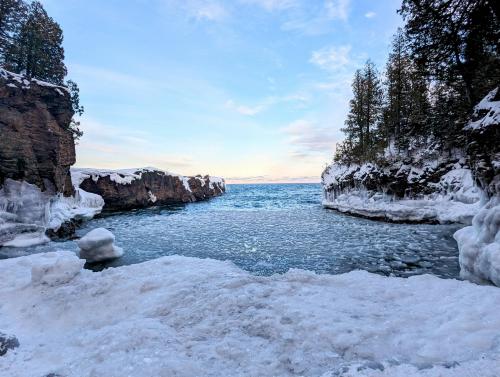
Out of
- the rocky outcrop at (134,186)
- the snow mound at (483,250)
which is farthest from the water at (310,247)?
the rocky outcrop at (134,186)

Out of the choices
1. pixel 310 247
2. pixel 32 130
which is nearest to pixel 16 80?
pixel 32 130

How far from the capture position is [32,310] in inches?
224

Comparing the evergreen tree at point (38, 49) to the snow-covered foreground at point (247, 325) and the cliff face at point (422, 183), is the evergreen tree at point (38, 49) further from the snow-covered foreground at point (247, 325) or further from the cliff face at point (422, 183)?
the cliff face at point (422, 183)

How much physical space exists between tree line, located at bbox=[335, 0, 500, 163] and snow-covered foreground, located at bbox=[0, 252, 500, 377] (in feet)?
33.2

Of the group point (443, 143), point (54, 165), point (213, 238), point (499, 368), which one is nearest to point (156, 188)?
point (54, 165)

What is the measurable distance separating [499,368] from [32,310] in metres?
7.77

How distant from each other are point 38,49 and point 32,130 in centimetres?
1376

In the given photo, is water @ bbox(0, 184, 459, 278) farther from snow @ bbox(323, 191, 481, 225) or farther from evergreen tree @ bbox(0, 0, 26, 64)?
evergreen tree @ bbox(0, 0, 26, 64)

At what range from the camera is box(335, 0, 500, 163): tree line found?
10.4m

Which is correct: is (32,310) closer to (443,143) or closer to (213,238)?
(213,238)

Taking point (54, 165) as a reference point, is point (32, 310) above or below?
below

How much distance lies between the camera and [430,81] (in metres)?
16.9

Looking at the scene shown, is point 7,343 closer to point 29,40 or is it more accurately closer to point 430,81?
point 430,81

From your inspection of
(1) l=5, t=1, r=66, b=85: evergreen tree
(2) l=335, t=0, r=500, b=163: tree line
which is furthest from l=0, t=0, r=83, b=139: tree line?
(2) l=335, t=0, r=500, b=163: tree line
